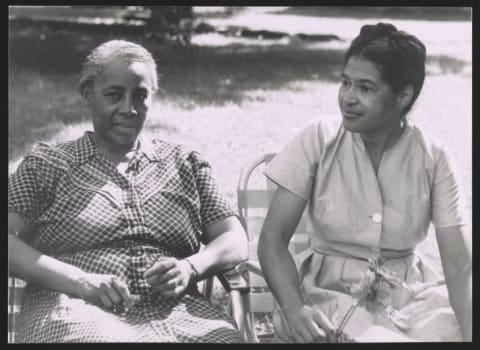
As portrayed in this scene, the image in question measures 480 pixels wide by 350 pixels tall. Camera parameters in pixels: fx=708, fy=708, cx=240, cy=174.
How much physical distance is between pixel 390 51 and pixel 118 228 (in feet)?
4.28


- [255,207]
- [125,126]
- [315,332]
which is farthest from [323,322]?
[125,126]

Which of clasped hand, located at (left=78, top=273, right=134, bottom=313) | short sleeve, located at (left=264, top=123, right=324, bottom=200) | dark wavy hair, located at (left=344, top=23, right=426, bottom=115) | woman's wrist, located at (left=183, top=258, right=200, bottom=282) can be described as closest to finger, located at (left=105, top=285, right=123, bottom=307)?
clasped hand, located at (left=78, top=273, right=134, bottom=313)

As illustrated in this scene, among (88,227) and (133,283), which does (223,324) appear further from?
(88,227)

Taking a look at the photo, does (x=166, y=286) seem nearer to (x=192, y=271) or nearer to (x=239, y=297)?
(x=192, y=271)

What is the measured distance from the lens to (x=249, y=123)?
7.24 metres

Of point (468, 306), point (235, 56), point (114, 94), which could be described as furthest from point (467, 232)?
point (235, 56)

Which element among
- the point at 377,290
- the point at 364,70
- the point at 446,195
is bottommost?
the point at 377,290

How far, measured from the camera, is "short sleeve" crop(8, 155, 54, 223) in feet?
9.23

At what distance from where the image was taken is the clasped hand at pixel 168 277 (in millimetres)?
2762

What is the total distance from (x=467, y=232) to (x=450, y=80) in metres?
5.51

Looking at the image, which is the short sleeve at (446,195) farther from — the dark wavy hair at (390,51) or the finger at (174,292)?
the finger at (174,292)

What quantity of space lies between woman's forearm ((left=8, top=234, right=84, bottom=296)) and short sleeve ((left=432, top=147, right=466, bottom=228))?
1.47 metres

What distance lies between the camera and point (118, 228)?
287cm

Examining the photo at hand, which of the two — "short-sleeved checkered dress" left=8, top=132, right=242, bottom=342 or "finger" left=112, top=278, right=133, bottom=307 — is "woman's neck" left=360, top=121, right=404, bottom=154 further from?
"finger" left=112, top=278, right=133, bottom=307
